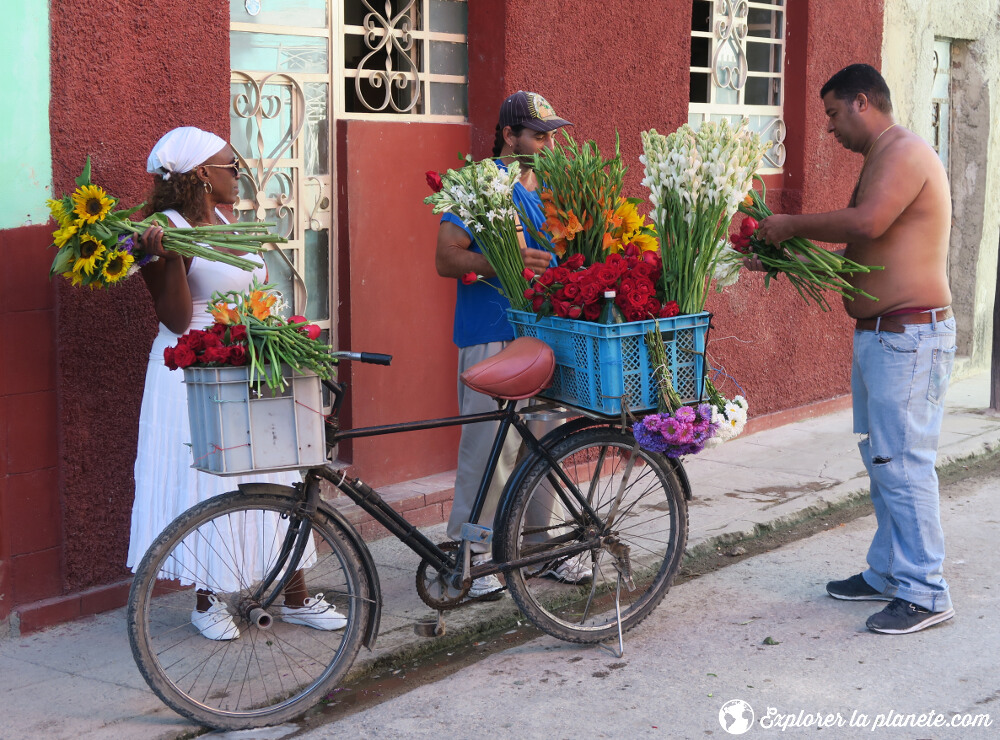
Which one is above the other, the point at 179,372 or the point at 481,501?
the point at 179,372

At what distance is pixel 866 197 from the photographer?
15.2 feet

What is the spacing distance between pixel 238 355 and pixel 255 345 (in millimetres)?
59

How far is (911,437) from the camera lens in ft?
15.6

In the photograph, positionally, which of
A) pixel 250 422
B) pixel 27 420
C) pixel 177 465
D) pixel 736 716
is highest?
pixel 250 422

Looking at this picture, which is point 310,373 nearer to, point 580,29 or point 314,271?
point 314,271

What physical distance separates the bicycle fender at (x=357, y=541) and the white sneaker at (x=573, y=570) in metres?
0.79

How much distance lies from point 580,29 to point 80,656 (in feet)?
14.3

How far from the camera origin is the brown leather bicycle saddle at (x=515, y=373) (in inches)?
165

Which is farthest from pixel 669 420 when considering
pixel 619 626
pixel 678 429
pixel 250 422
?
pixel 250 422

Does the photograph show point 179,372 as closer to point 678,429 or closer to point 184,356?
point 184,356

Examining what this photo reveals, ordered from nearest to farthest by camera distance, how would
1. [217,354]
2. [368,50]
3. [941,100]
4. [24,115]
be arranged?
[217,354] → [24,115] → [368,50] → [941,100]

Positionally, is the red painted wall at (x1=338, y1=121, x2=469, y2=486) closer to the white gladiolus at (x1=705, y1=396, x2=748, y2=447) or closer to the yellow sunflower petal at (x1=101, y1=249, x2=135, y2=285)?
the yellow sunflower petal at (x1=101, y1=249, x2=135, y2=285)

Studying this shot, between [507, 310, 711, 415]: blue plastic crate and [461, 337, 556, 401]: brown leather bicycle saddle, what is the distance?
0.10 metres

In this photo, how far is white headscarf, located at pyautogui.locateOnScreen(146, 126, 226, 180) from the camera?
14.3ft
